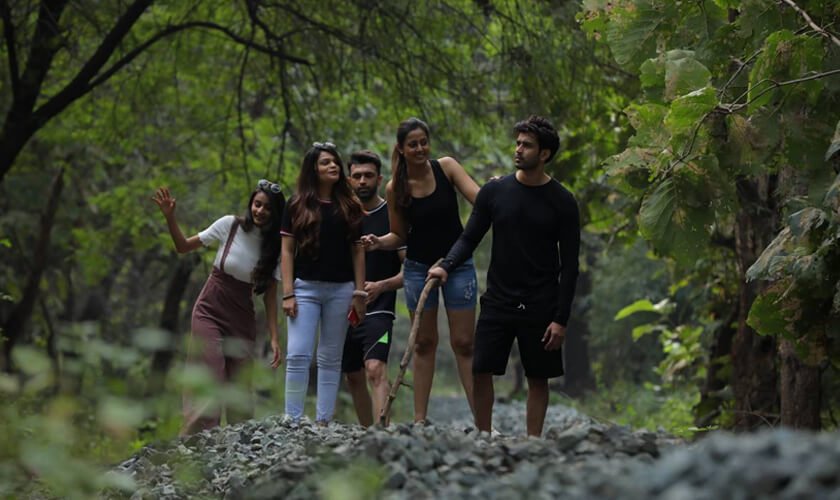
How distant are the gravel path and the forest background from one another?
0.53 m

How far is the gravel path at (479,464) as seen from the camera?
3.60 m

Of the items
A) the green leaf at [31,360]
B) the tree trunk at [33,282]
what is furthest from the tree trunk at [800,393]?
the tree trunk at [33,282]

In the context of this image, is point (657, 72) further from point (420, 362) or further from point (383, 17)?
point (383, 17)

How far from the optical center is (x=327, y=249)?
9.40m

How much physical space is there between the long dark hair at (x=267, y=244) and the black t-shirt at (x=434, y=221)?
115 cm

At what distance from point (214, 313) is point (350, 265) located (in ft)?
3.81

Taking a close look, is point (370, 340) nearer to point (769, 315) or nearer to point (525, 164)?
point (525, 164)

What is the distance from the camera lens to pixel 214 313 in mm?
9906

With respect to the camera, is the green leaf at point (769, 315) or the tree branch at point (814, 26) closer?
the tree branch at point (814, 26)

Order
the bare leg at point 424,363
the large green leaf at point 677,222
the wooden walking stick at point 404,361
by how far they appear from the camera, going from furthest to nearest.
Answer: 1. the bare leg at point 424,363
2. the large green leaf at point 677,222
3. the wooden walking stick at point 404,361

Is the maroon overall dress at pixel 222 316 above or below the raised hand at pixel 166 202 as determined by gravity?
below

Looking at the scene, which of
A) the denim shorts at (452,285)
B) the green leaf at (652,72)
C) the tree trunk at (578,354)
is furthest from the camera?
the tree trunk at (578,354)

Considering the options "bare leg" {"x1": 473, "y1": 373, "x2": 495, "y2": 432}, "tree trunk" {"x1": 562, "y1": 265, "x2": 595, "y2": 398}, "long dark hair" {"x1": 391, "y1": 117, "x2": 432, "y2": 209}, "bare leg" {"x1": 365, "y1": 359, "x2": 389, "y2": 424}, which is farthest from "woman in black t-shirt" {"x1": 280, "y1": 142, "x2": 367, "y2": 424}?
"tree trunk" {"x1": 562, "y1": 265, "x2": 595, "y2": 398}

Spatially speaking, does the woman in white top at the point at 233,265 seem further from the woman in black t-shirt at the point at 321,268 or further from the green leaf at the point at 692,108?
the green leaf at the point at 692,108
